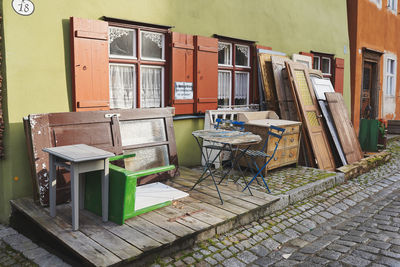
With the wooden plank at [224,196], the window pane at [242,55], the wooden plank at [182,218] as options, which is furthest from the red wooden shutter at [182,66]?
the wooden plank at [182,218]

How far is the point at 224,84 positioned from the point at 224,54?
24.2 inches

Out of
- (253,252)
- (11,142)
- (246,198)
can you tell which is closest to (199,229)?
(253,252)

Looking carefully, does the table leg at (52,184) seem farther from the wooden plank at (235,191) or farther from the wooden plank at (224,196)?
the wooden plank at (235,191)

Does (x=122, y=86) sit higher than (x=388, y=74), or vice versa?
(x=388, y=74)

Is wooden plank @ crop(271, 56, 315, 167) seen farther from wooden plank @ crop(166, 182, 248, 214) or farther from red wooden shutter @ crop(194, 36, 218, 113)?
wooden plank @ crop(166, 182, 248, 214)

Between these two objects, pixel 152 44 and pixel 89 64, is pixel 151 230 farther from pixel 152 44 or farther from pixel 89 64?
pixel 152 44

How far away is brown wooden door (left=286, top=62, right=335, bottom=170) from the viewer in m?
7.26

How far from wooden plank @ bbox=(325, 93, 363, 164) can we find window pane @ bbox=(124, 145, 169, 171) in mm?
4209

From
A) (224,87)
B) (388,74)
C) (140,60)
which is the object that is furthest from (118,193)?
(388,74)

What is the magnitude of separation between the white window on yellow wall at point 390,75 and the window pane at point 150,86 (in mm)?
11402

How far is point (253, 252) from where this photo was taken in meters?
3.84

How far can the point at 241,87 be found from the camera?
313 inches

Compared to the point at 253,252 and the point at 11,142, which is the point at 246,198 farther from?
the point at 11,142

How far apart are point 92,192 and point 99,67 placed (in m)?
1.92
